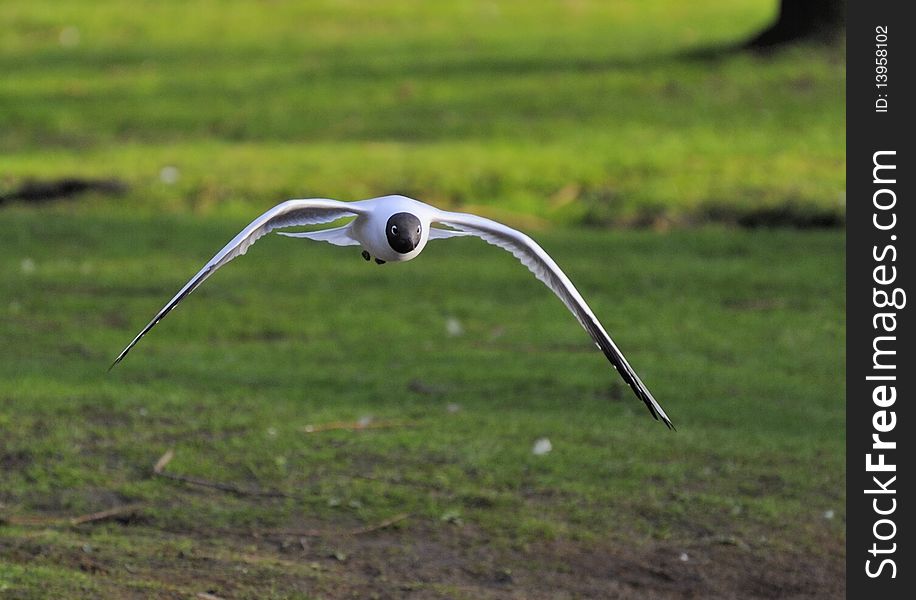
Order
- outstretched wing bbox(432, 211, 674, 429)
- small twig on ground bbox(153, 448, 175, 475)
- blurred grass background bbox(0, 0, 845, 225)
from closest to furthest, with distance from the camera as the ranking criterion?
outstretched wing bbox(432, 211, 674, 429), small twig on ground bbox(153, 448, 175, 475), blurred grass background bbox(0, 0, 845, 225)

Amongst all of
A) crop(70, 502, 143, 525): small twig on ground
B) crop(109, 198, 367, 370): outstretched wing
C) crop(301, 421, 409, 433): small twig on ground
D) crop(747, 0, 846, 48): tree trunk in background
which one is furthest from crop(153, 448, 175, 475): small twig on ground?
crop(747, 0, 846, 48): tree trunk in background

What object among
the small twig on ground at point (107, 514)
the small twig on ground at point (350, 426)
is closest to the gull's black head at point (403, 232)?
the small twig on ground at point (107, 514)

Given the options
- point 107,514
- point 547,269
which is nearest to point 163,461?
point 107,514

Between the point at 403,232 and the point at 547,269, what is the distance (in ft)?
2.57

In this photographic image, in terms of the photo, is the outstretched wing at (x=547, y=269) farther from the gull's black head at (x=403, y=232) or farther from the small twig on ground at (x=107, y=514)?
the small twig on ground at (x=107, y=514)

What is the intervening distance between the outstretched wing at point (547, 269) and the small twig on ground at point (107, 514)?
2339mm

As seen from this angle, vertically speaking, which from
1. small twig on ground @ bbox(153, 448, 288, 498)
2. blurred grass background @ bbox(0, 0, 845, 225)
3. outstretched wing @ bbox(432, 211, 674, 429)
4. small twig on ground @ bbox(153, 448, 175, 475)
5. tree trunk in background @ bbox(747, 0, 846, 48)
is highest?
tree trunk in background @ bbox(747, 0, 846, 48)

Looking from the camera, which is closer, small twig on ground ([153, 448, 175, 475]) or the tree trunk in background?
small twig on ground ([153, 448, 175, 475])

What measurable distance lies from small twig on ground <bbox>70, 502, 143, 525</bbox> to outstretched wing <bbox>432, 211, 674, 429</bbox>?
2.34 meters

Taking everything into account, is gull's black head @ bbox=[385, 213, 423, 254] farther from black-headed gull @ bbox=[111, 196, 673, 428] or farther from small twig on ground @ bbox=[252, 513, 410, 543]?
small twig on ground @ bbox=[252, 513, 410, 543]

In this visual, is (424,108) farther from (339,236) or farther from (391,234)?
(391,234)

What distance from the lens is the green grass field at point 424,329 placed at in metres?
6.47

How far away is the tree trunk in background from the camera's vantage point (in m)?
16.2

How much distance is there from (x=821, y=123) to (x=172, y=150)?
628 cm
